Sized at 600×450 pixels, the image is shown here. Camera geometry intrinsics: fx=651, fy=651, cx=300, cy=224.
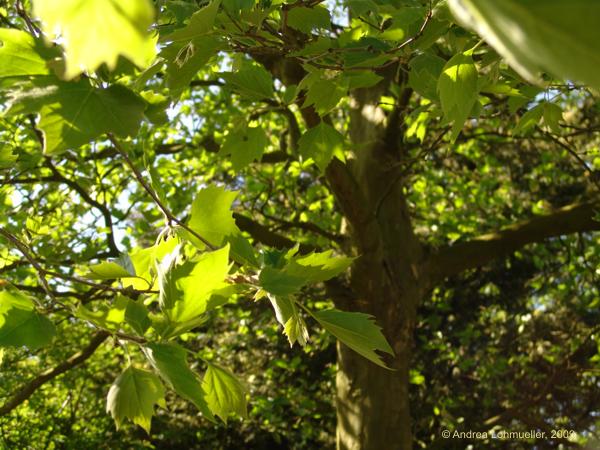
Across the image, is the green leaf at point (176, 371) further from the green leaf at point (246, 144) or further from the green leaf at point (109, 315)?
the green leaf at point (246, 144)

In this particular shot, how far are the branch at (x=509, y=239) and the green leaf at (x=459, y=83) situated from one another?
434 cm

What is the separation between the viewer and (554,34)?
304 millimetres

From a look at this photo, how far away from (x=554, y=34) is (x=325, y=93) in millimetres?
1642

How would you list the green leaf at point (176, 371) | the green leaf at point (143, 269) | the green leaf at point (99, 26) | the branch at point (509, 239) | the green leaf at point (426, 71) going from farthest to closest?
the branch at point (509, 239) → the green leaf at point (426, 71) → the green leaf at point (143, 269) → the green leaf at point (176, 371) → the green leaf at point (99, 26)

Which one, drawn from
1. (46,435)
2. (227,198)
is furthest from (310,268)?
(46,435)

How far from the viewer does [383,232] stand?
574 cm

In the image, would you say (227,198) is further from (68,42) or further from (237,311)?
(237,311)

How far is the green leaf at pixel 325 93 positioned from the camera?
74.8 inches

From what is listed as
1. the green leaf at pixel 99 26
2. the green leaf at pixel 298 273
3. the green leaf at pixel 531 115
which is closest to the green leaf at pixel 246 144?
the green leaf at pixel 531 115

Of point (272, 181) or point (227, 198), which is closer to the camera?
point (227, 198)

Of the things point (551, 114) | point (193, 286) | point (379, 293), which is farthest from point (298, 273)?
point (379, 293)

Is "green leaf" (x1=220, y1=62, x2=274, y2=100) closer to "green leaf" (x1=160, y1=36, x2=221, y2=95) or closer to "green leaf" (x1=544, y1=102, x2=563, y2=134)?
"green leaf" (x1=160, y1=36, x2=221, y2=95)

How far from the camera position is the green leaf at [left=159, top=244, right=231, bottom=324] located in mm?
1100

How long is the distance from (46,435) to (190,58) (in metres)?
7.55
